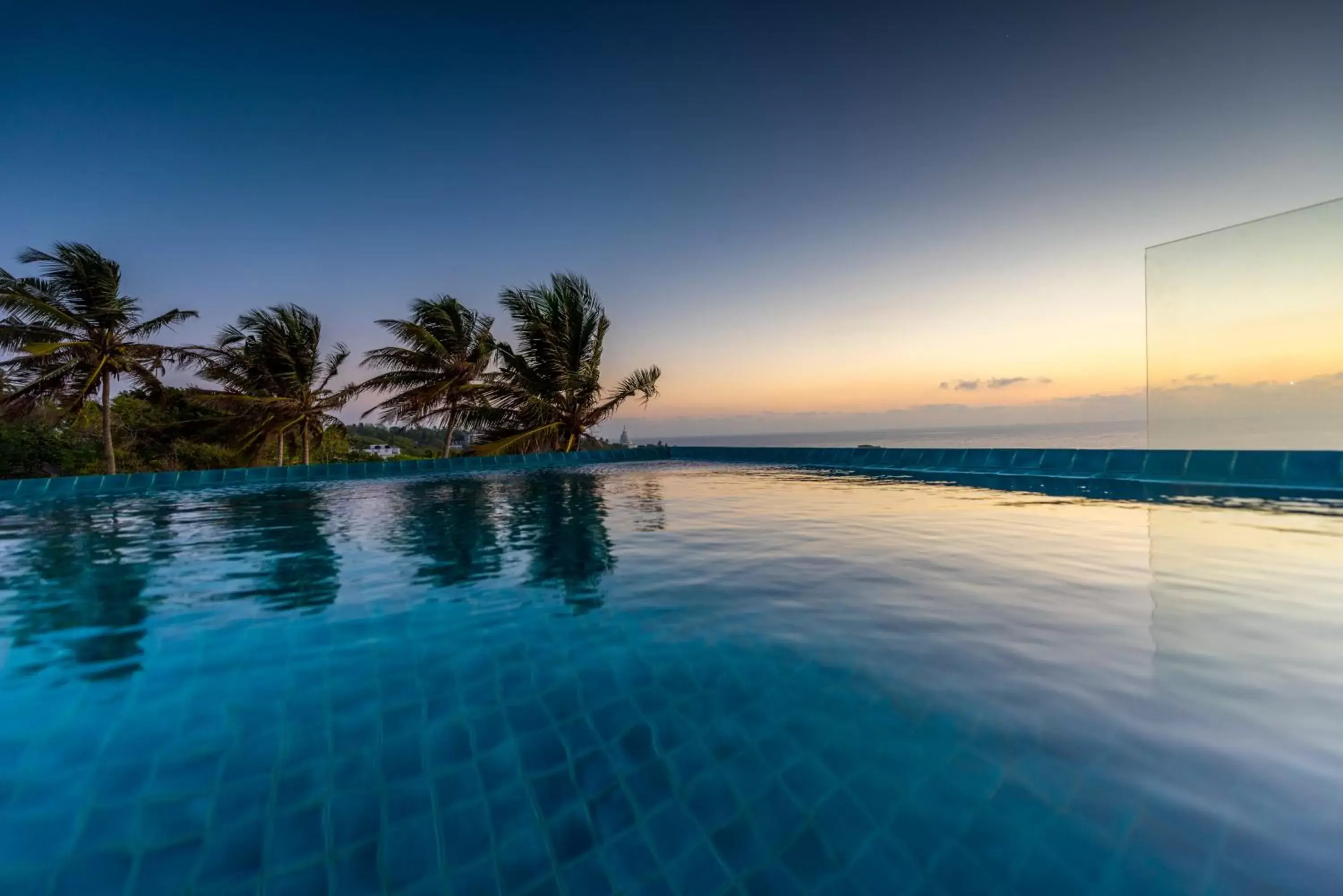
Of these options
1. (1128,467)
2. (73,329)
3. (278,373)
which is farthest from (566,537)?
(278,373)

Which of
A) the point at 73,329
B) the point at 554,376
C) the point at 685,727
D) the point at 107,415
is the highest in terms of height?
the point at 73,329

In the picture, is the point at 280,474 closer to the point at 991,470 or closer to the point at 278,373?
the point at 278,373

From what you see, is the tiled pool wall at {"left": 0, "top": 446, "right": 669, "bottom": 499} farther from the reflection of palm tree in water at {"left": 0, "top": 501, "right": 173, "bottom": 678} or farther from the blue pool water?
the blue pool water

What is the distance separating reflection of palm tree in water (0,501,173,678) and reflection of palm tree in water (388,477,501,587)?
1.51 metres

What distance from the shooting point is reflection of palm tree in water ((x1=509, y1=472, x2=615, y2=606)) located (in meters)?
3.54

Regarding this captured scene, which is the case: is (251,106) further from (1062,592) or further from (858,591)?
(1062,592)

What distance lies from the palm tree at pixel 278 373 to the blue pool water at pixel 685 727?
12110mm

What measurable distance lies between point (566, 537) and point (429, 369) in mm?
12033

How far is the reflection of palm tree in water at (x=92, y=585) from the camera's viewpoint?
2.56m

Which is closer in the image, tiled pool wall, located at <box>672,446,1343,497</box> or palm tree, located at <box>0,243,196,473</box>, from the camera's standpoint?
tiled pool wall, located at <box>672,446,1343,497</box>

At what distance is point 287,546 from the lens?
4.75 m

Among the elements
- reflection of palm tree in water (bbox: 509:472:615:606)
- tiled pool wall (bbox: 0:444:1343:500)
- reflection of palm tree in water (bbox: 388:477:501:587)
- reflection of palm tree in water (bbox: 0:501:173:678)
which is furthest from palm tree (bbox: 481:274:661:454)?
reflection of palm tree in water (bbox: 0:501:173:678)

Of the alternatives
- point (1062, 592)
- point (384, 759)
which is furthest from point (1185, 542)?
point (384, 759)

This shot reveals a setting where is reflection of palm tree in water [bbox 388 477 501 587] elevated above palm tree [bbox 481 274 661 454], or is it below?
below
